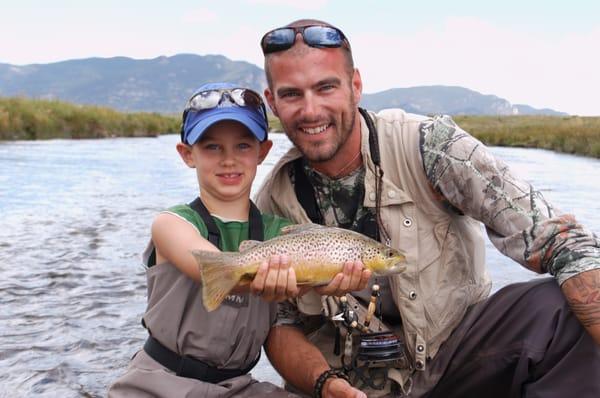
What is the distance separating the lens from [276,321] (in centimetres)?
393

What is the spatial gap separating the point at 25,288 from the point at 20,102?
26724 mm

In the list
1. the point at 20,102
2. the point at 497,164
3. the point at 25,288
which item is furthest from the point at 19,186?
the point at 20,102

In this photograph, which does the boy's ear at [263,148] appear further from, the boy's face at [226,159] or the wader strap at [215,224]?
the wader strap at [215,224]

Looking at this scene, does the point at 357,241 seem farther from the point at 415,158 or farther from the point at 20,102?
the point at 20,102

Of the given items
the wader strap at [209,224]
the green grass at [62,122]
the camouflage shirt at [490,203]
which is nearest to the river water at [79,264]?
the camouflage shirt at [490,203]

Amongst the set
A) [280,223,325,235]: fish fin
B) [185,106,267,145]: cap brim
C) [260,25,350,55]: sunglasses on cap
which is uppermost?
[260,25,350,55]: sunglasses on cap

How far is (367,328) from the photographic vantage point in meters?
3.66

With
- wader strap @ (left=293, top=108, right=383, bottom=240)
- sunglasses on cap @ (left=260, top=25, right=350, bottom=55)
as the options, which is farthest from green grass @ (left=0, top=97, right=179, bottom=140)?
sunglasses on cap @ (left=260, top=25, right=350, bottom=55)

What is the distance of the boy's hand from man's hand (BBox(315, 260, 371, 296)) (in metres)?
0.19

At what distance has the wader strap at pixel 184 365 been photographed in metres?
3.30

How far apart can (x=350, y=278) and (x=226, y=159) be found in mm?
891

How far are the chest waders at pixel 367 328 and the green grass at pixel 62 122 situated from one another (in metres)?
27.4

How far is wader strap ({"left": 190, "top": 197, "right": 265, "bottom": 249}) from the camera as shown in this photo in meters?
3.40

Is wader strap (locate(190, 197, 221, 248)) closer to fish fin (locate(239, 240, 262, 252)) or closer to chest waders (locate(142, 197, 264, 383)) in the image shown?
chest waders (locate(142, 197, 264, 383))
